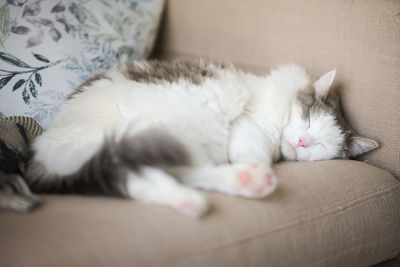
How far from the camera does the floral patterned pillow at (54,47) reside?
4.43 ft

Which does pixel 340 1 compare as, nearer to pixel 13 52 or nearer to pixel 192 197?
pixel 192 197

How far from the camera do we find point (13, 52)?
53.4 inches

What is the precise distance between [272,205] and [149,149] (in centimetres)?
38

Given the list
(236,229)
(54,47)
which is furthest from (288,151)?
(54,47)

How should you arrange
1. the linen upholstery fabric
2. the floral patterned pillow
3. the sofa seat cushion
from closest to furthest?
the sofa seat cushion, the linen upholstery fabric, the floral patterned pillow

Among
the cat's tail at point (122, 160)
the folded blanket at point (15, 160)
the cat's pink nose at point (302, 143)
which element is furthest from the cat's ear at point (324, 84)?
the folded blanket at point (15, 160)

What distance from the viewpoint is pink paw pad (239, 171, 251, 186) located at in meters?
0.93

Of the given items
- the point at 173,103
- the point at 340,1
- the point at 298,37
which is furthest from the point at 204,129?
the point at 340,1

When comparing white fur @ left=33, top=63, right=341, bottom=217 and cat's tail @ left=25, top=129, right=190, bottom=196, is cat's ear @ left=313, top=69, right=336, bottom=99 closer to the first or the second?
white fur @ left=33, top=63, right=341, bottom=217

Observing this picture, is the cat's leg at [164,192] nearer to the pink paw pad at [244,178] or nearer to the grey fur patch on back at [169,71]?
the pink paw pad at [244,178]

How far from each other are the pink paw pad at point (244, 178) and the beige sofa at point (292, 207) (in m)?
0.06

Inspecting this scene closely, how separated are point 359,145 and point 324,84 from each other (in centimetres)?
27

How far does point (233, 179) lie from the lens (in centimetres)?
94

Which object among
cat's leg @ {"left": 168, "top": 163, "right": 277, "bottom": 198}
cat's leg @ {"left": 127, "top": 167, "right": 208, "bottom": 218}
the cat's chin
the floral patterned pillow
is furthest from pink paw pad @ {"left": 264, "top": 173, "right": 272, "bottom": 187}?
the floral patterned pillow
